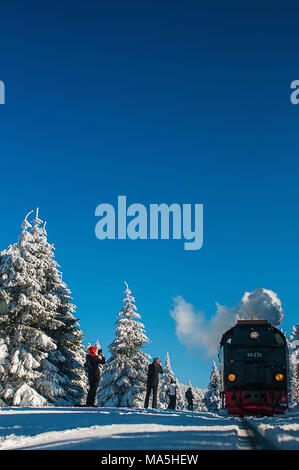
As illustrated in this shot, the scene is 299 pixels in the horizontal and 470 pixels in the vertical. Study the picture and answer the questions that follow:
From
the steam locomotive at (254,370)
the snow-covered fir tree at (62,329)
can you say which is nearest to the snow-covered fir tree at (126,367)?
the snow-covered fir tree at (62,329)

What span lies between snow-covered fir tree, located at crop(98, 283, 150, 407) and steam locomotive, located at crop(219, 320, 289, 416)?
19192 mm

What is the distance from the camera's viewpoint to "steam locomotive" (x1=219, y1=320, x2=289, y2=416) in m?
15.9

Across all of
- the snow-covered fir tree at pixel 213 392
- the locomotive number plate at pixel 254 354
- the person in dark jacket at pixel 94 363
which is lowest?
the snow-covered fir tree at pixel 213 392

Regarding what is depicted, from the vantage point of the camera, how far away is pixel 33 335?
1003 inches

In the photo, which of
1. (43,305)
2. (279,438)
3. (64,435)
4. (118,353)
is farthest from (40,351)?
(279,438)

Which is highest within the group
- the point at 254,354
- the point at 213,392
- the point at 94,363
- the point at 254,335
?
the point at 254,335

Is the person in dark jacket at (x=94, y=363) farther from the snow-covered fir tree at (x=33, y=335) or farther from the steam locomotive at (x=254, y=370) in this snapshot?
the snow-covered fir tree at (x=33, y=335)

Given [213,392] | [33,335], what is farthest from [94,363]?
[213,392]

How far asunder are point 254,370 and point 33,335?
556 inches

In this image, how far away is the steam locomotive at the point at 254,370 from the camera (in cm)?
1593

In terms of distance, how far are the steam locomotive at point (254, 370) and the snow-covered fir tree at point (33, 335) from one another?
11.7 meters

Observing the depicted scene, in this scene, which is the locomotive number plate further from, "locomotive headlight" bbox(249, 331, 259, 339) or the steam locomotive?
"locomotive headlight" bbox(249, 331, 259, 339)

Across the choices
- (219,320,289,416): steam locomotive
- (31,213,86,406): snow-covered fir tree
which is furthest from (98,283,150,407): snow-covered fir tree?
(219,320,289,416): steam locomotive

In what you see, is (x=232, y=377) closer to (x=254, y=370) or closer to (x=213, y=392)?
(x=254, y=370)
